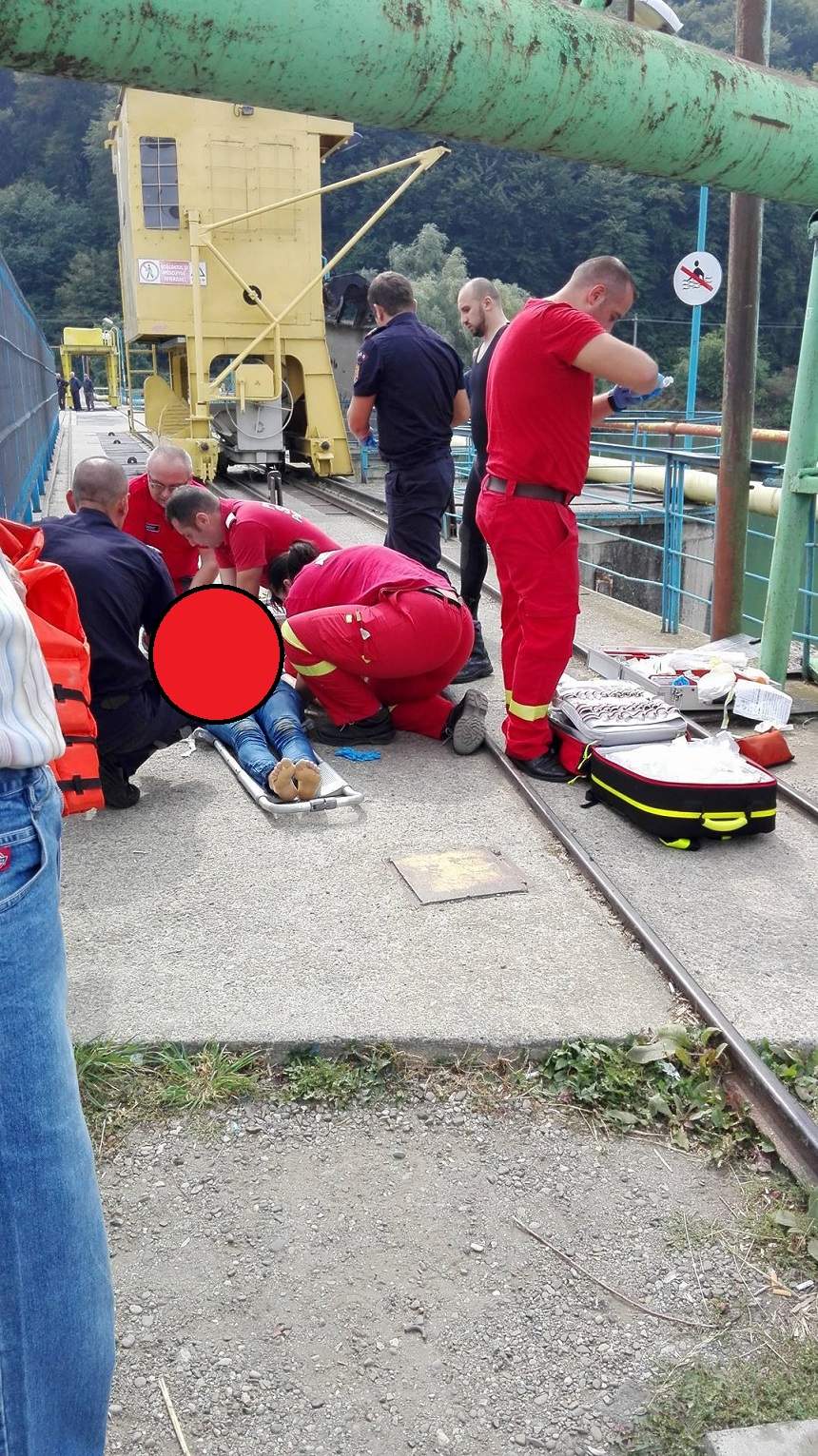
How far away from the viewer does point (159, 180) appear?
47.0ft

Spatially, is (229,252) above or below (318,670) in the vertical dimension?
above

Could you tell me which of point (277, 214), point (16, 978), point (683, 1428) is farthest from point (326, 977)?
point (277, 214)

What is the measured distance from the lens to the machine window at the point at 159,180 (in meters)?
14.3

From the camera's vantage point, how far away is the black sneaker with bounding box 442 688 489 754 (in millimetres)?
5660

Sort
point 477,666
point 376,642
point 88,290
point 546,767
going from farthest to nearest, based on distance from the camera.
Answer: point 88,290, point 477,666, point 546,767, point 376,642

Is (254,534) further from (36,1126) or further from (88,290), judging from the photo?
(88,290)

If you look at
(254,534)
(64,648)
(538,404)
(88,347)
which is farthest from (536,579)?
(88,347)

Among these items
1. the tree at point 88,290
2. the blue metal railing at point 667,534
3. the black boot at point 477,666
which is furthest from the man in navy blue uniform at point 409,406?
the tree at point 88,290

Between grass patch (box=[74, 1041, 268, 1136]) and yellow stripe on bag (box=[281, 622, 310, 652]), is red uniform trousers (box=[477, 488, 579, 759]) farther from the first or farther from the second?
grass patch (box=[74, 1041, 268, 1136])

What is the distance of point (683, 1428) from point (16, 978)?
1491mm

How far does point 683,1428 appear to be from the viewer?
2.11m

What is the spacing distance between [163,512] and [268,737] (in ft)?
5.77

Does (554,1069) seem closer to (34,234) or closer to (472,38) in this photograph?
(472,38)

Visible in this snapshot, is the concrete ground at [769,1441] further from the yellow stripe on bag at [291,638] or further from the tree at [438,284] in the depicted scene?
the tree at [438,284]
